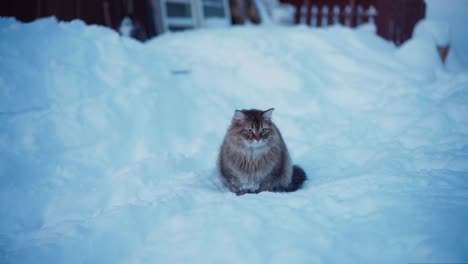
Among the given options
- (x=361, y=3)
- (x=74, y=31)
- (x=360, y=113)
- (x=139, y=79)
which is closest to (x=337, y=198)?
(x=360, y=113)

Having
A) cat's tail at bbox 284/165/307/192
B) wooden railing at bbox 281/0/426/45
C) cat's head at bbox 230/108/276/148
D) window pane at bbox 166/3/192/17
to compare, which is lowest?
cat's tail at bbox 284/165/307/192

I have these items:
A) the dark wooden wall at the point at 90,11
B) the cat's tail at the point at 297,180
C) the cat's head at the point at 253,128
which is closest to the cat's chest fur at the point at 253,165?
the cat's head at the point at 253,128

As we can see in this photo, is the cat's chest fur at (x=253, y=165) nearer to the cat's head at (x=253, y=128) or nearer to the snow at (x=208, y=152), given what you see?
the cat's head at (x=253, y=128)

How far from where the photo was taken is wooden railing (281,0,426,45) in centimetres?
718

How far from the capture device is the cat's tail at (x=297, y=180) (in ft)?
9.47

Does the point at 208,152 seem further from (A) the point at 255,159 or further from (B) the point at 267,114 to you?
(B) the point at 267,114

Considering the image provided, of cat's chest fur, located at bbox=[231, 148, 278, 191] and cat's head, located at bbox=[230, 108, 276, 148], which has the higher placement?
cat's head, located at bbox=[230, 108, 276, 148]

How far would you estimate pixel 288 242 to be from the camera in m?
1.81

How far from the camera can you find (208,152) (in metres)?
3.82

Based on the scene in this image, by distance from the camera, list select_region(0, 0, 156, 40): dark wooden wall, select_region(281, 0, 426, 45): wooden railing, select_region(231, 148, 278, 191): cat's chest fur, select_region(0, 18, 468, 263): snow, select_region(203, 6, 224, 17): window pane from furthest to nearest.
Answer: select_region(203, 6, 224, 17): window pane
select_region(281, 0, 426, 45): wooden railing
select_region(0, 0, 156, 40): dark wooden wall
select_region(231, 148, 278, 191): cat's chest fur
select_region(0, 18, 468, 263): snow

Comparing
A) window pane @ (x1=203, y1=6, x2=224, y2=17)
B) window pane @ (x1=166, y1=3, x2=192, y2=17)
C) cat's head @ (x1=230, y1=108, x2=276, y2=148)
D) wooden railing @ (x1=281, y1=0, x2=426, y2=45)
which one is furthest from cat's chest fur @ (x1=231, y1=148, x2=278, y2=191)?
window pane @ (x1=203, y1=6, x2=224, y2=17)

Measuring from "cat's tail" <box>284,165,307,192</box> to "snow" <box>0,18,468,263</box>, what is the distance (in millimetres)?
90

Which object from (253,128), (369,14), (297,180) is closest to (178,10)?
(369,14)

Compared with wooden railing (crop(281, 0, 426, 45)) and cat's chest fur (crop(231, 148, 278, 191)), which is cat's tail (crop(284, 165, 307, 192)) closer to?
cat's chest fur (crop(231, 148, 278, 191))
